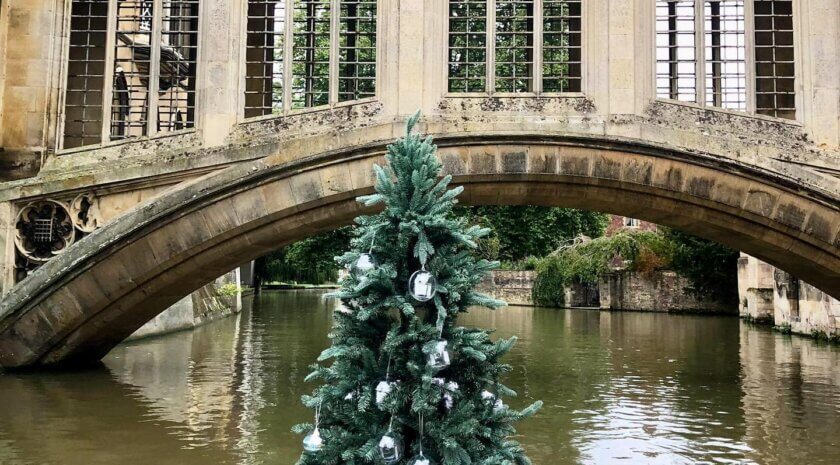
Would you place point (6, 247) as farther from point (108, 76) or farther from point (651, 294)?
point (651, 294)

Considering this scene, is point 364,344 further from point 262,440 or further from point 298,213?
point 298,213

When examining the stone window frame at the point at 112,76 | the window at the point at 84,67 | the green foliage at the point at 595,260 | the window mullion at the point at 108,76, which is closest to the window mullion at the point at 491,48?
the stone window frame at the point at 112,76

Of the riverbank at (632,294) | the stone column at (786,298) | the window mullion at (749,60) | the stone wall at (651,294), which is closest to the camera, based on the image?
Answer: the window mullion at (749,60)

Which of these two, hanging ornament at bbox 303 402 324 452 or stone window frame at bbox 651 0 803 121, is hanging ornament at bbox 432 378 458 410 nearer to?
hanging ornament at bbox 303 402 324 452

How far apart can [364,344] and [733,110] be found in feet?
22.8

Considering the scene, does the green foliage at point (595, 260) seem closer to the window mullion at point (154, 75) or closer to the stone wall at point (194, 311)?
the stone wall at point (194, 311)

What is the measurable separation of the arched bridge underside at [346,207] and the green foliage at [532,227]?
62.9 feet

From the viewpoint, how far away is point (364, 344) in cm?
336

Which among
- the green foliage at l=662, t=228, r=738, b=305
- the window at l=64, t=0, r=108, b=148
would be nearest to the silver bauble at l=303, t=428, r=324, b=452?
the window at l=64, t=0, r=108, b=148

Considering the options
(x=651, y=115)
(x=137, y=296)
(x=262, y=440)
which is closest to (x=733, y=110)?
(x=651, y=115)

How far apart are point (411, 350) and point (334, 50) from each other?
21.6 ft

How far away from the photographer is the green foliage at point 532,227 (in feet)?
99.1

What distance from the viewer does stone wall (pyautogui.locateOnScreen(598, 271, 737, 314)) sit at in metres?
29.5

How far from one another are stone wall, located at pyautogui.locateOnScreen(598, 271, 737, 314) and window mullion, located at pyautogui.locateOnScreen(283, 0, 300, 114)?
22318 mm
